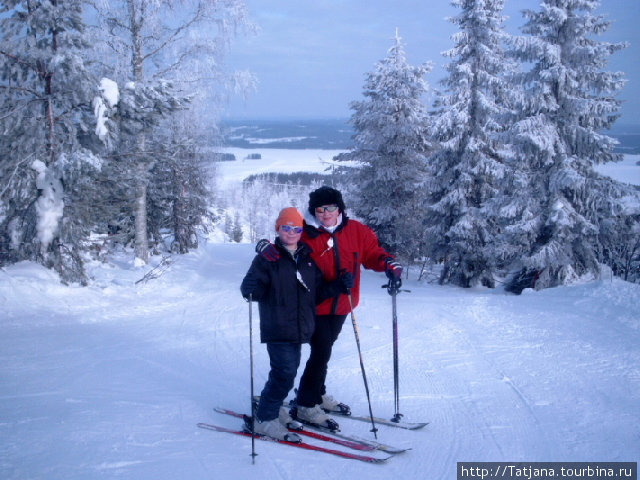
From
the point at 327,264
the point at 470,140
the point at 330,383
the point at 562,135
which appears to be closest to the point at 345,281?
the point at 327,264

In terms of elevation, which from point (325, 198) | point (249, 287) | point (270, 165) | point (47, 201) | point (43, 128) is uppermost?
point (270, 165)

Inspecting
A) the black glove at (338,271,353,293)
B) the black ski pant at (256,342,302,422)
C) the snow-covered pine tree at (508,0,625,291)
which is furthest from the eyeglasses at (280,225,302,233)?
the snow-covered pine tree at (508,0,625,291)

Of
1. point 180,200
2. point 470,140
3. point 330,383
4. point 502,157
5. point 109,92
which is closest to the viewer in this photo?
point 330,383

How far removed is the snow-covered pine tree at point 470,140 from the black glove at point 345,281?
42.8 feet

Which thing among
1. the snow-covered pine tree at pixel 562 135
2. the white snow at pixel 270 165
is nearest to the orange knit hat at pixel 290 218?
the snow-covered pine tree at pixel 562 135

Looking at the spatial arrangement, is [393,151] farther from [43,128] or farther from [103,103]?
[43,128]

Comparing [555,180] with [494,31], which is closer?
[555,180]

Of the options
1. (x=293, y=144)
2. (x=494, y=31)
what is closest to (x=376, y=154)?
(x=494, y=31)

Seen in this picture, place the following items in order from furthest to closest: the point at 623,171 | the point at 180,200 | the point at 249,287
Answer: the point at 180,200
the point at 623,171
the point at 249,287

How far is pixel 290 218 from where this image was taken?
3.80 m

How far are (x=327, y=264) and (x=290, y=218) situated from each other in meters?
0.58

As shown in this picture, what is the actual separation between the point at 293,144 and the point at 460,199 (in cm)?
10894

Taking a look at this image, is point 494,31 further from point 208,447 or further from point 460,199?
point 208,447

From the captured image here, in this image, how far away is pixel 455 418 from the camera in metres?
4.34
